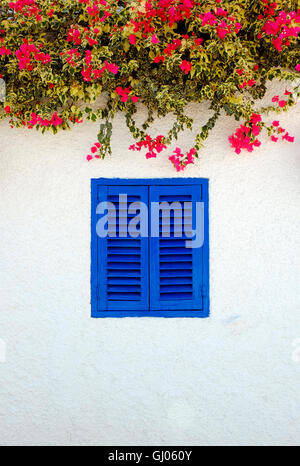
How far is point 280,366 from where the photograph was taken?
4.56 meters

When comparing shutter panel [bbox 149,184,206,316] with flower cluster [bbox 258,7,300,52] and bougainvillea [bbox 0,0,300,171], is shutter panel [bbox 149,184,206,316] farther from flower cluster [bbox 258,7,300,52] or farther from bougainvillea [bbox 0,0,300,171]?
flower cluster [bbox 258,7,300,52]

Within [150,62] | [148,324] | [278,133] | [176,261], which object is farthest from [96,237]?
[278,133]

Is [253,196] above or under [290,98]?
under

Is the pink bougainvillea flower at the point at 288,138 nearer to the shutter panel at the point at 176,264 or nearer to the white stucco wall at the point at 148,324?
the white stucco wall at the point at 148,324

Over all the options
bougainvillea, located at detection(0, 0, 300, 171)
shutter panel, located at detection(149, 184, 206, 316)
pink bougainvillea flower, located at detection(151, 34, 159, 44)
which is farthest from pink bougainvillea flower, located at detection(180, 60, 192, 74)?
shutter panel, located at detection(149, 184, 206, 316)

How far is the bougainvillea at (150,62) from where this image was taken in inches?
163

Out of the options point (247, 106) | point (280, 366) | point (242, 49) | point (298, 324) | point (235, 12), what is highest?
point (235, 12)

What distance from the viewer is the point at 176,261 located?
15.3 ft

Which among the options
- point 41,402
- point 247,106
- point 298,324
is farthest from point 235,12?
point 41,402

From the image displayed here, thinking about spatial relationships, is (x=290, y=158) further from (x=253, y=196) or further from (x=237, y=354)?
(x=237, y=354)

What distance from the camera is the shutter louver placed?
4.61 meters

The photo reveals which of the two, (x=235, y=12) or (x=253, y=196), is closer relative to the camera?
(x=235, y=12)

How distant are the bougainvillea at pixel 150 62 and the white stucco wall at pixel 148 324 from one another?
22cm

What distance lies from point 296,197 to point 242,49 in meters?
1.33
